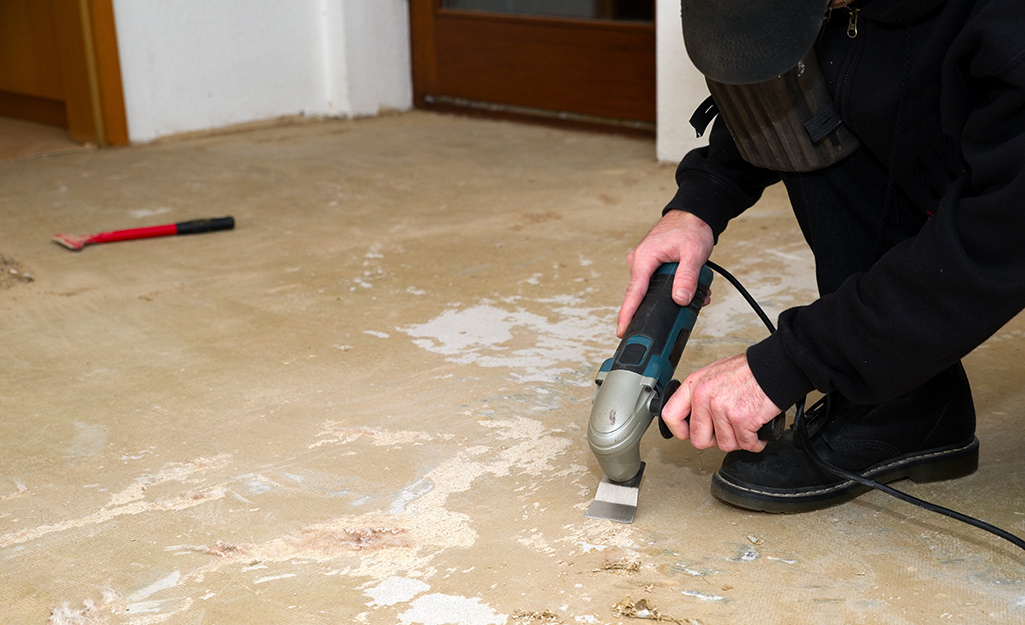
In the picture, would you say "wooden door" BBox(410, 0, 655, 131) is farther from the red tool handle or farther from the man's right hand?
the man's right hand

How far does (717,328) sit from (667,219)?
0.56 m

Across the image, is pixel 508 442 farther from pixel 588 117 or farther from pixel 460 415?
pixel 588 117

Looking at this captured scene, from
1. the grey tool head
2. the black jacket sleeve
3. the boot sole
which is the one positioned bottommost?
the boot sole

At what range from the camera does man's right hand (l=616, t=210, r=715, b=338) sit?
1224 mm

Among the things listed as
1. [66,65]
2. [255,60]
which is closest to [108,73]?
[66,65]

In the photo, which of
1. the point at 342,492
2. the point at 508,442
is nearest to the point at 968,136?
the point at 508,442

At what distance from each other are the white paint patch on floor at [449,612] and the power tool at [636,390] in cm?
22

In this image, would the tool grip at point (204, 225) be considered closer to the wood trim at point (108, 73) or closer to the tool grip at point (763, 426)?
the wood trim at point (108, 73)

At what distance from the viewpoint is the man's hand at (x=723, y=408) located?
1.04 meters

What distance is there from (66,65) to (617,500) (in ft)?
10.2

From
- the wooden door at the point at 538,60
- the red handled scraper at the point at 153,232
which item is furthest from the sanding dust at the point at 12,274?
the wooden door at the point at 538,60

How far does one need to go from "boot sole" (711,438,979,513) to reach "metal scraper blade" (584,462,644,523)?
11 cm

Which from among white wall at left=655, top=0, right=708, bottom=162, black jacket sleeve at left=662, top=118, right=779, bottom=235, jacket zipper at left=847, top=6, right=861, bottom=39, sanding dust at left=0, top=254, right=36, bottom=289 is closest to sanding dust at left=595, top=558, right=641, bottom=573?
black jacket sleeve at left=662, top=118, right=779, bottom=235

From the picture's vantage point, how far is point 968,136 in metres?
0.94
